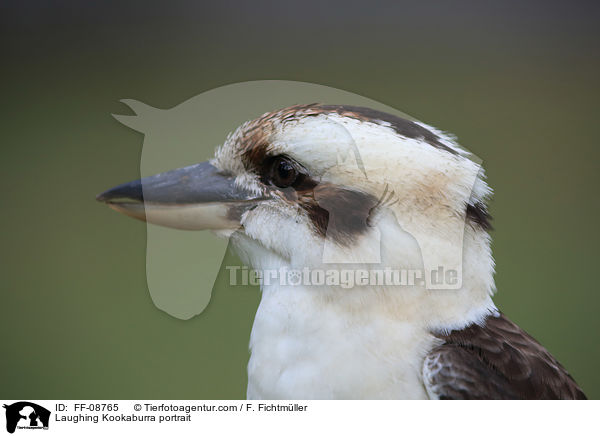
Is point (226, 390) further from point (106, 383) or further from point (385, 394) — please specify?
point (385, 394)

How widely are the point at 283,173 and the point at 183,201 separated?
0.24 metres

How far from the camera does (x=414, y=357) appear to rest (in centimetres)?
115

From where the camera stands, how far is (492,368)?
3.77ft

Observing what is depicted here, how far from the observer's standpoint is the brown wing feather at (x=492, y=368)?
1105 millimetres

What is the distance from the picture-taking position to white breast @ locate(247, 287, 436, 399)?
3.77ft

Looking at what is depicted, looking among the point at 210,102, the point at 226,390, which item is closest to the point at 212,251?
the point at 210,102

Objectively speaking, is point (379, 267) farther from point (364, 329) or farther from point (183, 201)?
point (183, 201)

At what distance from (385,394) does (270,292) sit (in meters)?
0.32
